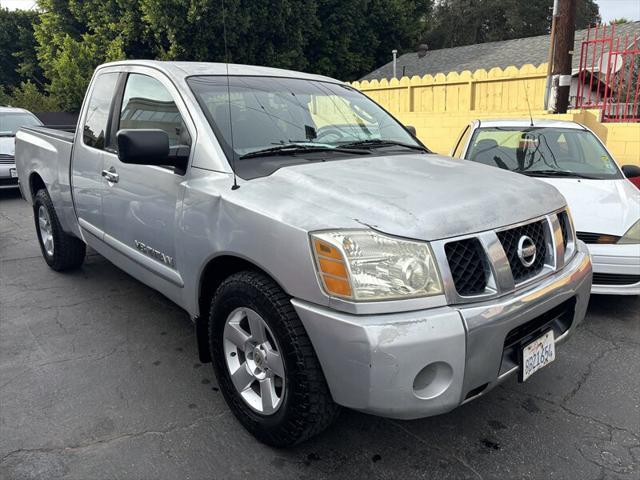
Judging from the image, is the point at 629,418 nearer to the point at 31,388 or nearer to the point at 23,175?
the point at 31,388

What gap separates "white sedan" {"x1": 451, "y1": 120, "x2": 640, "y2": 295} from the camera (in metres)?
3.94

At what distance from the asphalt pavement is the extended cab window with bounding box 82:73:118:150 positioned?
138 cm

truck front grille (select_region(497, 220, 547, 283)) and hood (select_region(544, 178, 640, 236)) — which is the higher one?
truck front grille (select_region(497, 220, 547, 283))

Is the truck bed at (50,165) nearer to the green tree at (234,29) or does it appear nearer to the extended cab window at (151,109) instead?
the extended cab window at (151,109)

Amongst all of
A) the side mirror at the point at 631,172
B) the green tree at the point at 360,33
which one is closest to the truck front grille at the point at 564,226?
the side mirror at the point at 631,172

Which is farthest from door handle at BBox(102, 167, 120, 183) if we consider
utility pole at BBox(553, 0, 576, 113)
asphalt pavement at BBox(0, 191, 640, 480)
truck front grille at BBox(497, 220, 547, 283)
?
utility pole at BBox(553, 0, 576, 113)

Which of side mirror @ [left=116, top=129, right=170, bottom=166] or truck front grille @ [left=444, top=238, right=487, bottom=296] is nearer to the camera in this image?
truck front grille @ [left=444, top=238, right=487, bottom=296]

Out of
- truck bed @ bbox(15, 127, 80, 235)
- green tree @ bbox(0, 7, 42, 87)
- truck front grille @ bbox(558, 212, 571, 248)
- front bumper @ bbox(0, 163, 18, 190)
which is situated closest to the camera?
truck front grille @ bbox(558, 212, 571, 248)

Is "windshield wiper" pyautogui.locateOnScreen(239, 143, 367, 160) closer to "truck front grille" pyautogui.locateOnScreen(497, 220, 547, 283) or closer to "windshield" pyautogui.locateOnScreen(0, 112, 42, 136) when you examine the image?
"truck front grille" pyautogui.locateOnScreen(497, 220, 547, 283)

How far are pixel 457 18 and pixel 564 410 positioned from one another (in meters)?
44.3

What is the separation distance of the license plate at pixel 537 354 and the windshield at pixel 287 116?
1367 mm

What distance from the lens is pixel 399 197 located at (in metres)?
2.24

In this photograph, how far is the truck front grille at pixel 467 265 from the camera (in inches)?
82.0

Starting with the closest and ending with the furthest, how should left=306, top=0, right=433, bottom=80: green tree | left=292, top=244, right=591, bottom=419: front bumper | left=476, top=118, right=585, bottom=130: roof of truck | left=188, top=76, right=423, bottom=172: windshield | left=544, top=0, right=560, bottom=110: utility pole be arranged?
left=292, top=244, right=591, bottom=419: front bumper, left=188, top=76, right=423, bottom=172: windshield, left=476, top=118, right=585, bottom=130: roof of truck, left=544, top=0, right=560, bottom=110: utility pole, left=306, top=0, right=433, bottom=80: green tree
